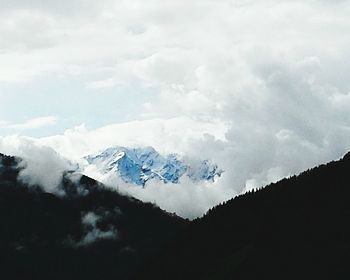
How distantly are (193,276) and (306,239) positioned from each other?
159ft

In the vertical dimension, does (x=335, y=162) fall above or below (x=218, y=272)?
above

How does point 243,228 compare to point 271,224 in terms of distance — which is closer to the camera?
point 271,224

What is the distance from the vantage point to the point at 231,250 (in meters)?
188

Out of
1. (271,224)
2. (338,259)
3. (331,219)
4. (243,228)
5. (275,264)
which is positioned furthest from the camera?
(243,228)

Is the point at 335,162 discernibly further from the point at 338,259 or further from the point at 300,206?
the point at 338,259

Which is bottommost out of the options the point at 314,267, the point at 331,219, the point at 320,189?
the point at 314,267

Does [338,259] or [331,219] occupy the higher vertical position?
[331,219]

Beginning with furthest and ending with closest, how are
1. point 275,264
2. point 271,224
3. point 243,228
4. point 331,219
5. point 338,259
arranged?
point 243,228 → point 271,224 → point 331,219 → point 275,264 → point 338,259

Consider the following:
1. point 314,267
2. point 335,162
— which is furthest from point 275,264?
point 335,162

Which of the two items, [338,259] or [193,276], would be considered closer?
[338,259]

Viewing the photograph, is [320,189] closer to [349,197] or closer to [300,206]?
[300,206]

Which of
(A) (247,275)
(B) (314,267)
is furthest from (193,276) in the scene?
(B) (314,267)

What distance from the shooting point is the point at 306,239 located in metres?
154

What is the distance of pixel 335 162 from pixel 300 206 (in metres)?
24.0
